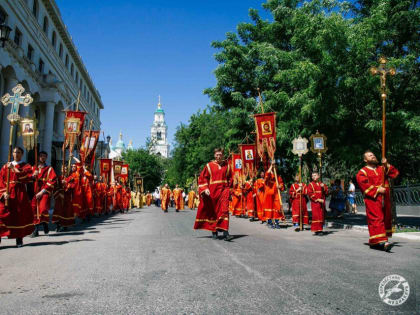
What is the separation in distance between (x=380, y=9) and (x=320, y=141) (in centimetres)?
434

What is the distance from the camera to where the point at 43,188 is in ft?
28.9

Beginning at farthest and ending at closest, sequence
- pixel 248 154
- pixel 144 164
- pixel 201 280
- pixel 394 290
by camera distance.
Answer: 1. pixel 144 164
2. pixel 248 154
3. pixel 201 280
4. pixel 394 290

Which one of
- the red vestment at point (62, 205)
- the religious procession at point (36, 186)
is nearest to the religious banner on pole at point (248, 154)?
the religious procession at point (36, 186)

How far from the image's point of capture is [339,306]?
312 centimetres

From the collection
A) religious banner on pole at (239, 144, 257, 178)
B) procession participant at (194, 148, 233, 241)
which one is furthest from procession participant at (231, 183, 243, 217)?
procession participant at (194, 148, 233, 241)

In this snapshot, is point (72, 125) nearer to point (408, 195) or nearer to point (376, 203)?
point (376, 203)

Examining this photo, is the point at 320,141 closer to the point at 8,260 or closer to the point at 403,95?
the point at 403,95

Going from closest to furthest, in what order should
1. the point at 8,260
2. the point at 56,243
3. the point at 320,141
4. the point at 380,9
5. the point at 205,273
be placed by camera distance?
the point at 205,273
the point at 8,260
the point at 56,243
the point at 380,9
the point at 320,141

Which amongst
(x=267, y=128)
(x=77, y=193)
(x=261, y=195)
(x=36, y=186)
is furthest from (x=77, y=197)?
(x=267, y=128)

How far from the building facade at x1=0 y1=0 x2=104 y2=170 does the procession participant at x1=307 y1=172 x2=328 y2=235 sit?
11757 millimetres

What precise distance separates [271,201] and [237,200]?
363 inches

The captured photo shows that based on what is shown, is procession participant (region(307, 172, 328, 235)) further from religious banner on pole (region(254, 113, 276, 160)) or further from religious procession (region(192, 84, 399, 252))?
religious banner on pole (region(254, 113, 276, 160))

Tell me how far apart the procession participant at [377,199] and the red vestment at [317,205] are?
2715 mm

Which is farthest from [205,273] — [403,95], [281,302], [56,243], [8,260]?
[403,95]
